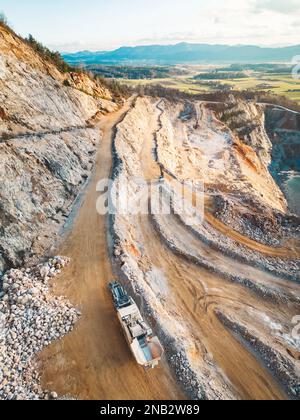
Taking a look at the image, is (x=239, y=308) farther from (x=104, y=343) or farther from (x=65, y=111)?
(x=65, y=111)

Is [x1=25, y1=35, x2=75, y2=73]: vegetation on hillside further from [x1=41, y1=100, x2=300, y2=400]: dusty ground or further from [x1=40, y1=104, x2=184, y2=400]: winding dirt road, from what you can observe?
[x1=40, y1=104, x2=184, y2=400]: winding dirt road

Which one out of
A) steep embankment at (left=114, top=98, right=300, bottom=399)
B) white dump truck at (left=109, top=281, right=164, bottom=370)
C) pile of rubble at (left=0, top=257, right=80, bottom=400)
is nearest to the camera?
pile of rubble at (left=0, top=257, right=80, bottom=400)

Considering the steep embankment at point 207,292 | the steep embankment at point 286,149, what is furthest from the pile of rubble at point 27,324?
the steep embankment at point 286,149

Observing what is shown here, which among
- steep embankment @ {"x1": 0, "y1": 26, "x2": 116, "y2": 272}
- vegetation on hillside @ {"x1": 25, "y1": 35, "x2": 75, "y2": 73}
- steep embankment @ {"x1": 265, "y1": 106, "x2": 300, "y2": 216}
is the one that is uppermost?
vegetation on hillside @ {"x1": 25, "y1": 35, "x2": 75, "y2": 73}

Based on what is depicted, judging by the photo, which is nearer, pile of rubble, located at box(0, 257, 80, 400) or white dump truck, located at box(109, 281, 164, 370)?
pile of rubble, located at box(0, 257, 80, 400)

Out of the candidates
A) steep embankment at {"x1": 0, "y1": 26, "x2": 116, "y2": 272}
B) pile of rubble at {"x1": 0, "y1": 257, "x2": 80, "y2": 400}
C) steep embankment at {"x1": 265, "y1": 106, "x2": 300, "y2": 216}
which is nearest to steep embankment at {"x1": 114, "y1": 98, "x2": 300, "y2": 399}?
pile of rubble at {"x1": 0, "y1": 257, "x2": 80, "y2": 400}

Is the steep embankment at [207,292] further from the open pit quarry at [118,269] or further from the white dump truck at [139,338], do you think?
the white dump truck at [139,338]

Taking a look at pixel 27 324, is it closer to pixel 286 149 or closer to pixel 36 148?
pixel 36 148
